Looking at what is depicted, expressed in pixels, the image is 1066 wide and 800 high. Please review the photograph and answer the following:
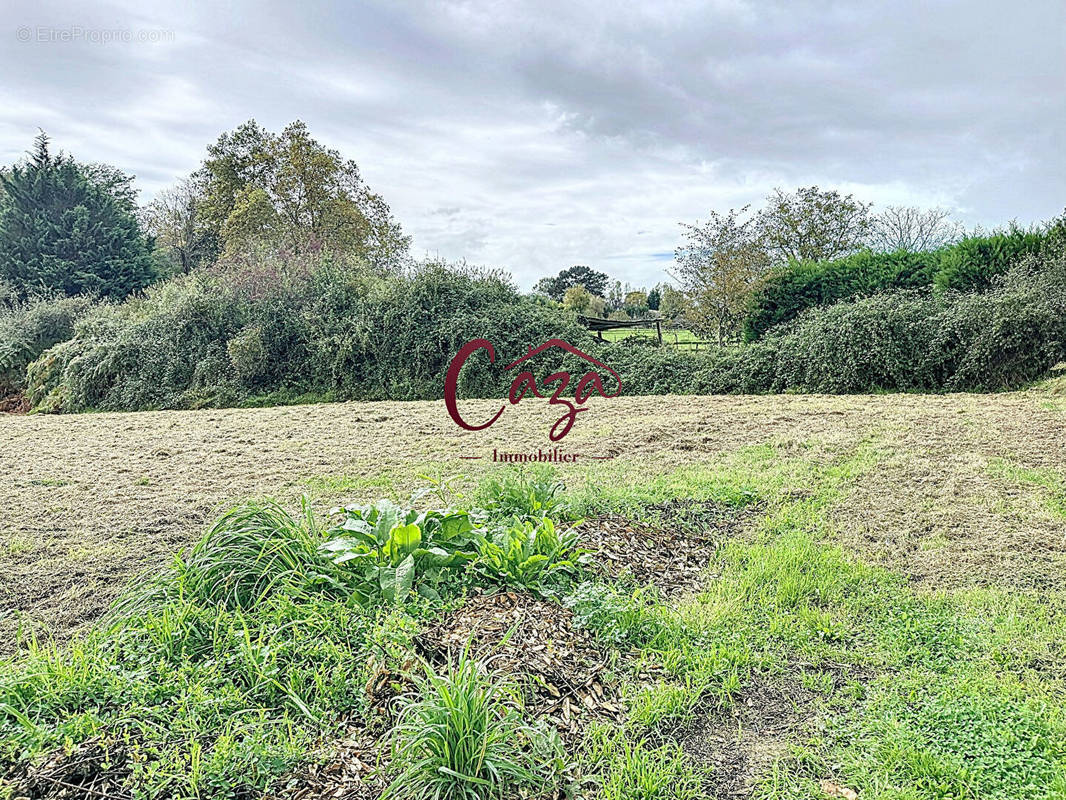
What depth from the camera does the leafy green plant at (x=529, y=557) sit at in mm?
2750

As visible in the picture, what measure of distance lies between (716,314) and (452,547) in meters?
10.5

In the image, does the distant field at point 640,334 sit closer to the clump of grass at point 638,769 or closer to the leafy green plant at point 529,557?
the leafy green plant at point 529,557

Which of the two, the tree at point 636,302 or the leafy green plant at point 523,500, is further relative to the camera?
the tree at point 636,302

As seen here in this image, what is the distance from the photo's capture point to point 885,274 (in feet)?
35.3

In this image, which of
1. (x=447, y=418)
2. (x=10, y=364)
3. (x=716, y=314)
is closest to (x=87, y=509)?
(x=447, y=418)

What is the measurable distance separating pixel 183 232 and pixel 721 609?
85.0 feet

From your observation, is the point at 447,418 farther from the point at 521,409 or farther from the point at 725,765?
the point at 725,765

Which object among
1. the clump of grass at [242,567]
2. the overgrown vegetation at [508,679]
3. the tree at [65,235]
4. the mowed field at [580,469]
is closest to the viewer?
the overgrown vegetation at [508,679]

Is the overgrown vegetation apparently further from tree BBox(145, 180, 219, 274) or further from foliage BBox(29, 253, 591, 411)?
tree BBox(145, 180, 219, 274)

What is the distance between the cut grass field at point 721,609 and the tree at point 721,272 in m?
6.37

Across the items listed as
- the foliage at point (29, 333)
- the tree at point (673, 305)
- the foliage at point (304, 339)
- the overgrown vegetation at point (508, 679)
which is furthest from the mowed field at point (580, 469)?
the foliage at point (29, 333)

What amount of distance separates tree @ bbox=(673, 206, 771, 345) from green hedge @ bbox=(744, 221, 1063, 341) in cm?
47

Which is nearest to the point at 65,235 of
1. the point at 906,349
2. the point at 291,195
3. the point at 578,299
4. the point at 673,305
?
the point at 291,195

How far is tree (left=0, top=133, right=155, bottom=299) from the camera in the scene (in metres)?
19.5
